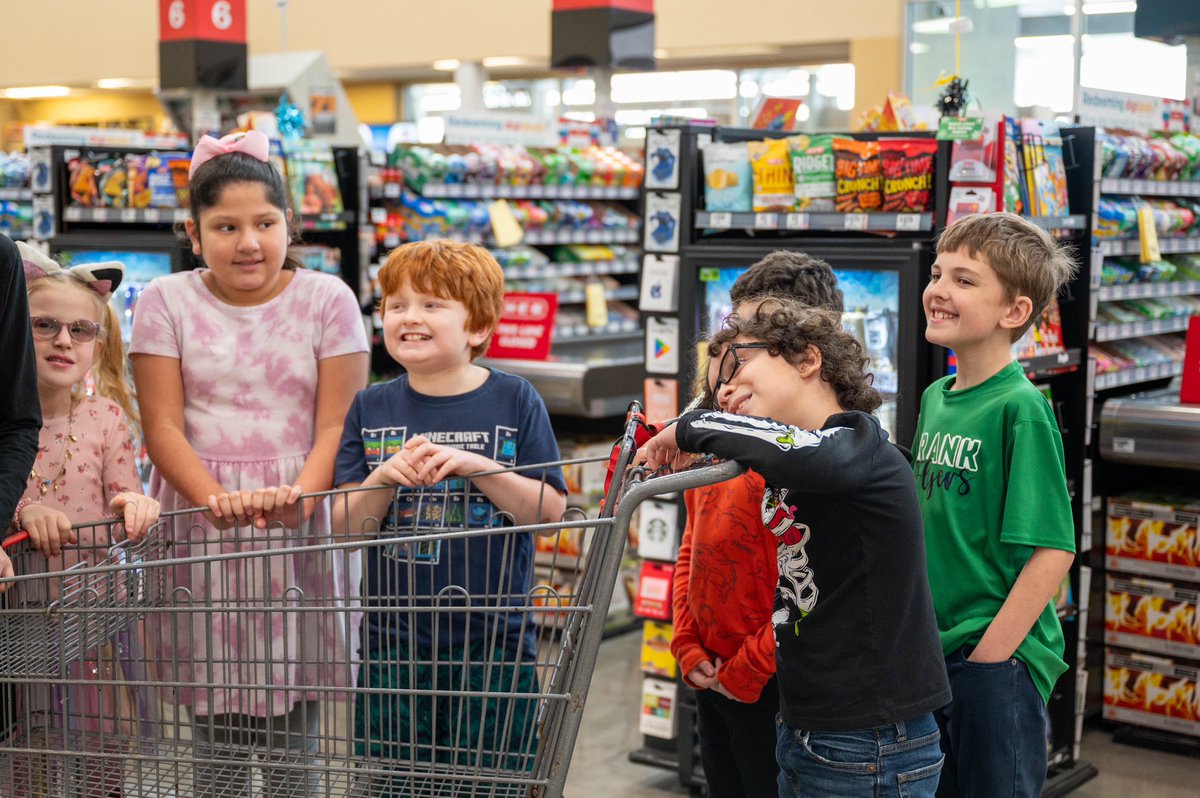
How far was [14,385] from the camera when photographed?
2092mm

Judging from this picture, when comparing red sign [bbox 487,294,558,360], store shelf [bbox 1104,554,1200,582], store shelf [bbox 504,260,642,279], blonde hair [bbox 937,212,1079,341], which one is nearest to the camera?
blonde hair [bbox 937,212,1079,341]

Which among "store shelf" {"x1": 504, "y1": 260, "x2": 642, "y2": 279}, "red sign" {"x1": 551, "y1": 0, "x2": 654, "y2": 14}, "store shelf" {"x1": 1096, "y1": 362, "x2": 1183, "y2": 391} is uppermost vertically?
"red sign" {"x1": 551, "y1": 0, "x2": 654, "y2": 14}

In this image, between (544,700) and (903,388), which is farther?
(903,388)

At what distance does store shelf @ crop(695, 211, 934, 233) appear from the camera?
3.58 meters

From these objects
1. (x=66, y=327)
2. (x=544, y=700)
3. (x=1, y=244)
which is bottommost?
(x=544, y=700)

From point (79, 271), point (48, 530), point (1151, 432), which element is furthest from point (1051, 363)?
point (48, 530)

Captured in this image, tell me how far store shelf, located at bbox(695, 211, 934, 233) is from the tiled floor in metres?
1.68

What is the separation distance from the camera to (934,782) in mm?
2004

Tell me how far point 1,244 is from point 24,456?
0.32 metres

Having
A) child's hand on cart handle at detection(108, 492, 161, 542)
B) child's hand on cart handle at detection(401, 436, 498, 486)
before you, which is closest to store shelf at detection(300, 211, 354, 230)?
child's hand on cart handle at detection(108, 492, 161, 542)

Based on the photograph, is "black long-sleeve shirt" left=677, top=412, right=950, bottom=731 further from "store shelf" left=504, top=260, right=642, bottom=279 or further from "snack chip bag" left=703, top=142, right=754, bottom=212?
"store shelf" left=504, top=260, right=642, bottom=279

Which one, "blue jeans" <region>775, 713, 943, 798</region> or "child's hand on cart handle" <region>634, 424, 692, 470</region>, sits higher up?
"child's hand on cart handle" <region>634, 424, 692, 470</region>

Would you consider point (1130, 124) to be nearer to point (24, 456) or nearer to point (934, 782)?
point (934, 782)

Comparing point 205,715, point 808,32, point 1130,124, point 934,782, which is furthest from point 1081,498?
point 808,32
